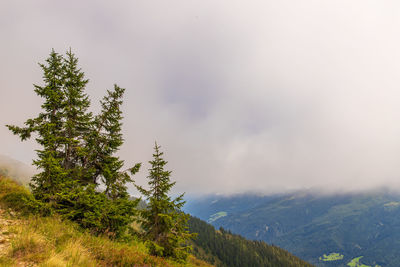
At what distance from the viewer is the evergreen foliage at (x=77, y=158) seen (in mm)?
9977

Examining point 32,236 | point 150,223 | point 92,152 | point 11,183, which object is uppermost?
point 92,152

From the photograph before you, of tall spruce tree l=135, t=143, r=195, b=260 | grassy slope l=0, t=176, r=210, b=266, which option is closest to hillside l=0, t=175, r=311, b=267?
grassy slope l=0, t=176, r=210, b=266

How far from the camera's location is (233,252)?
144 metres

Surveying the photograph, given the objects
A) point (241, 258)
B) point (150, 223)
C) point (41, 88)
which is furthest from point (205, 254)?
point (41, 88)

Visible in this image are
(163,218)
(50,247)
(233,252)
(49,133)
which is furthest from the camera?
(233,252)

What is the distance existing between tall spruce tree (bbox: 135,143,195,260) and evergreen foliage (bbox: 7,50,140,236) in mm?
1876

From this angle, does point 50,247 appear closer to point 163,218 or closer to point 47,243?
point 47,243

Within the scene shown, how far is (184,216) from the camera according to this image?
14781mm

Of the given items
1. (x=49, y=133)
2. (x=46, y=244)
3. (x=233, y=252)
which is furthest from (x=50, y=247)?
(x=233, y=252)

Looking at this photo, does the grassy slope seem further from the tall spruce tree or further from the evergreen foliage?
the tall spruce tree

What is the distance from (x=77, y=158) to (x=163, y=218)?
739cm

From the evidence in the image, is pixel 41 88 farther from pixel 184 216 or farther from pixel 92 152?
pixel 184 216

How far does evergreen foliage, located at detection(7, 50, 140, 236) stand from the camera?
32.7 ft

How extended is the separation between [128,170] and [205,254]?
144 metres
